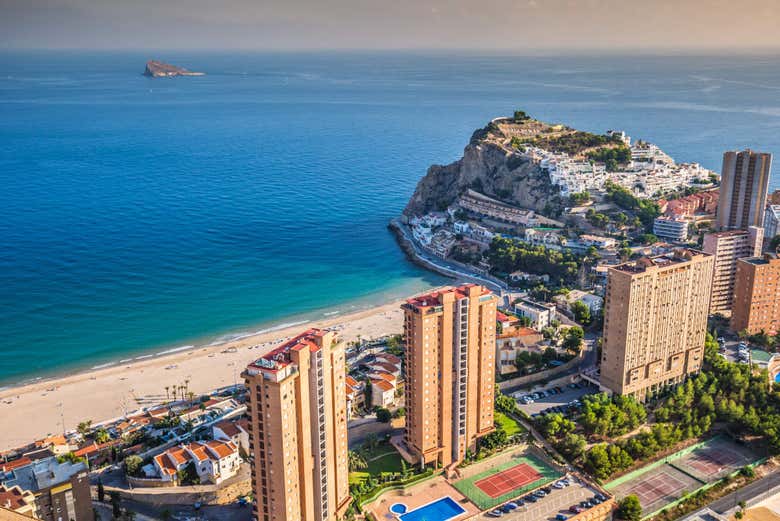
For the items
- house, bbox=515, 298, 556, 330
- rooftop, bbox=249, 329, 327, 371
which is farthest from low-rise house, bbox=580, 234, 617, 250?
rooftop, bbox=249, 329, 327, 371

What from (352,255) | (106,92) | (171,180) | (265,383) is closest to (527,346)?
(265,383)

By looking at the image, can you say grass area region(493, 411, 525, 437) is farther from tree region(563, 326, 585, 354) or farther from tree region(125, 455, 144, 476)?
tree region(125, 455, 144, 476)

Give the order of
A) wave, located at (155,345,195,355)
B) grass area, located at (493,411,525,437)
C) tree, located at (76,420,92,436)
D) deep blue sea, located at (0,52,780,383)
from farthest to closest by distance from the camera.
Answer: deep blue sea, located at (0,52,780,383) → wave, located at (155,345,195,355) → tree, located at (76,420,92,436) → grass area, located at (493,411,525,437)

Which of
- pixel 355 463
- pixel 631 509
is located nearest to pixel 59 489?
pixel 355 463

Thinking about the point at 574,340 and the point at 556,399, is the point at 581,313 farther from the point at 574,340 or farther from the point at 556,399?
the point at 556,399

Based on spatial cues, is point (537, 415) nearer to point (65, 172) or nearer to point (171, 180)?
point (171, 180)

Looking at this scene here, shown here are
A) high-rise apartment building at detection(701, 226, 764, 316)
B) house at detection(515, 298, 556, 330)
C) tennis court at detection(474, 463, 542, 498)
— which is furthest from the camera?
high-rise apartment building at detection(701, 226, 764, 316)

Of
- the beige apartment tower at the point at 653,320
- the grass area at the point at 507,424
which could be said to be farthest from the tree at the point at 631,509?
the beige apartment tower at the point at 653,320

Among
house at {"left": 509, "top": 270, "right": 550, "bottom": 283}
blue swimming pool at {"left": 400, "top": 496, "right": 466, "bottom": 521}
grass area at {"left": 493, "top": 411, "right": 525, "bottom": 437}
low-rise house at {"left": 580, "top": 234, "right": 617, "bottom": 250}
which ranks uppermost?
low-rise house at {"left": 580, "top": 234, "right": 617, "bottom": 250}
